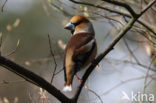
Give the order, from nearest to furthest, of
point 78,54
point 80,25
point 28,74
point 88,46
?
point 28,74, point 78,54, point 88,46, point 80,25

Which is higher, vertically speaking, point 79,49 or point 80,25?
point 79,49

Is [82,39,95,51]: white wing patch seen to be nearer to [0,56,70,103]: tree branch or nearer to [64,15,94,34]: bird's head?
[64,15,94,34]: bird's head

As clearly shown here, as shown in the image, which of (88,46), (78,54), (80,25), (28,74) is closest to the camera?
(28,74)

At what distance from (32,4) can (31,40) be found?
2253mm

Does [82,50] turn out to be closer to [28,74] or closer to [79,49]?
[79,49]

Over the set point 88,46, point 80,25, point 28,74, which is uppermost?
point 28,74

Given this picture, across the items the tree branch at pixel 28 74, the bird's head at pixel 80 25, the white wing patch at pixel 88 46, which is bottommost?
the bird's head at pixel 80 25

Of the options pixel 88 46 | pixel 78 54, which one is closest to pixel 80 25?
pixel 88 46

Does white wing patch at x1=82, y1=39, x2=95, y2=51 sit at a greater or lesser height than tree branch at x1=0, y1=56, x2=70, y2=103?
lesser

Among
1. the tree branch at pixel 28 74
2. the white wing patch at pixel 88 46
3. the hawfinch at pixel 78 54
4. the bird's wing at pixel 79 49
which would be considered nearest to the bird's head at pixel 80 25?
the hawfinch at pixel 78 54

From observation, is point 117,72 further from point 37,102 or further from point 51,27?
point 51,27

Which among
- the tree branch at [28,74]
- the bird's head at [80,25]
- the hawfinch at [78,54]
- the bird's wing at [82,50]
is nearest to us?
the tree branch at [28,74]

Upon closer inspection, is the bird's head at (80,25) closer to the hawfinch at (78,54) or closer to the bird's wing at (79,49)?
the hawfinch at (78,54)

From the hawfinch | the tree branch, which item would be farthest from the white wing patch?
the tree branch
